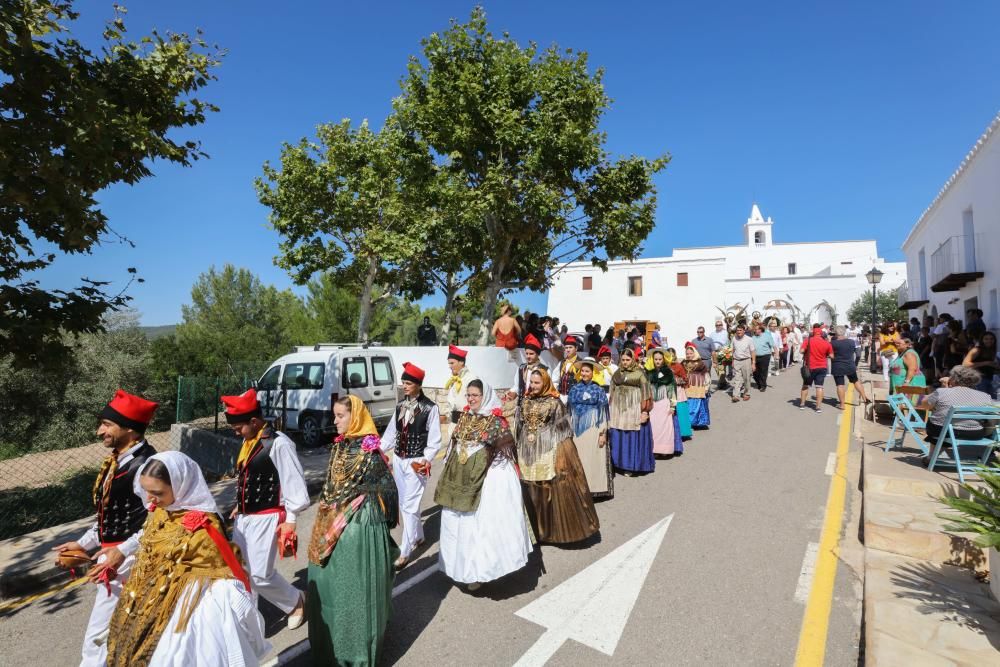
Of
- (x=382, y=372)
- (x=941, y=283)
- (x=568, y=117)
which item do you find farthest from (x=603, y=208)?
(x=941, y=283)

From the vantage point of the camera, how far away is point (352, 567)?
3.41 metres

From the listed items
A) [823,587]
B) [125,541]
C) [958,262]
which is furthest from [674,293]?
[125,541]

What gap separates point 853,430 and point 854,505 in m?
4.68

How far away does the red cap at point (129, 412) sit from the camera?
357cm

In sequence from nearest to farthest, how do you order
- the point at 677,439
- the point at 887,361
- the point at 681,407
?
the point at 677,439
the point at 681,407
the point at 887,361

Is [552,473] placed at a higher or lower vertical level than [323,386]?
lower

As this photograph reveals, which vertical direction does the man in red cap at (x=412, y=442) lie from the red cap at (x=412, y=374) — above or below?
below

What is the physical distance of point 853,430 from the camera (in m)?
10.3

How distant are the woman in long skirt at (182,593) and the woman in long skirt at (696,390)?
9390mm

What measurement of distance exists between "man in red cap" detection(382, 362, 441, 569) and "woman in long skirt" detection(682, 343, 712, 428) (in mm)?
6880

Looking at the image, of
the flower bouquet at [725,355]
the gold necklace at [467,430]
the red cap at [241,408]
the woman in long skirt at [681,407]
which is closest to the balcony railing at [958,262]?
the flower bouquet at [725,355]

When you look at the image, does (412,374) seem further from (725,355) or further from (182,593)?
(725,355)

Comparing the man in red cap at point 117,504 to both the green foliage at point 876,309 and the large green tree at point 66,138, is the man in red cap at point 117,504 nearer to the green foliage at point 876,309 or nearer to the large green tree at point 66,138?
the large green tree at point 66,138

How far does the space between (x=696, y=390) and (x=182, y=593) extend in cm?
990
